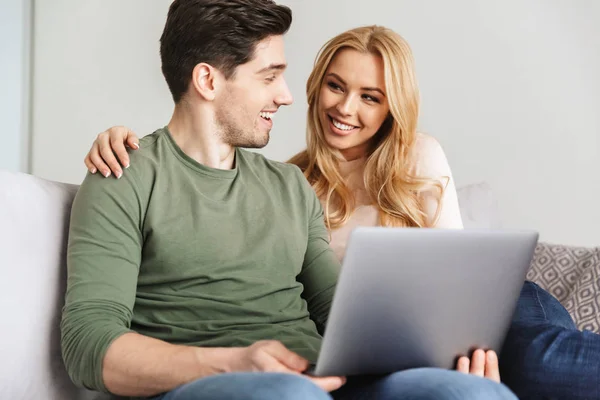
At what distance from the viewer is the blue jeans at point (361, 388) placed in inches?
39.6

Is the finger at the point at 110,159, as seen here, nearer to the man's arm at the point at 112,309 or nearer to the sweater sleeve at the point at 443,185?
the man's arm at the point at 112,309

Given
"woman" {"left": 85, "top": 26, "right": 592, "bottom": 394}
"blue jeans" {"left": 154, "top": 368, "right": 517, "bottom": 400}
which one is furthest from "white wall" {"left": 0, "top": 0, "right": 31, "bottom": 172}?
"blue jeans" {"left": 154, "top": 368, "right": 517, "bottom": 400}

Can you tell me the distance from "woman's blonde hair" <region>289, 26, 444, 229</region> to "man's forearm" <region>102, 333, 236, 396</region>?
0.89m

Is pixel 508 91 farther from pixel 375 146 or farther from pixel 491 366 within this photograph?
pixel 491 366

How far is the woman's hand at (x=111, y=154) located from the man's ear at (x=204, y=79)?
0.54ft

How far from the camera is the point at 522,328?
1479 millimetres

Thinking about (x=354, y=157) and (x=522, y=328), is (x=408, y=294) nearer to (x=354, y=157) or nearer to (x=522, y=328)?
(x=522, y=328)

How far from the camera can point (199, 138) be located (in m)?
1.54

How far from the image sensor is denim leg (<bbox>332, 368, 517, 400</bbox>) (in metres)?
1.09

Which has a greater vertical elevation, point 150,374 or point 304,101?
point 304,101

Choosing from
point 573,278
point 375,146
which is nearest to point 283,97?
point 375,146

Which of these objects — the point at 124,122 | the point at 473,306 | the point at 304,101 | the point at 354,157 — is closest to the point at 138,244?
the point at 473,306

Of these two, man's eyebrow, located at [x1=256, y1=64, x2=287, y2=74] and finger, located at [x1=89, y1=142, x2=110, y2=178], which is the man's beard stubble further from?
finger, located at [x1=89, y1=142, x2=110, y2=178]

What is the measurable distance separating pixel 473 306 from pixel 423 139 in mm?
1044
